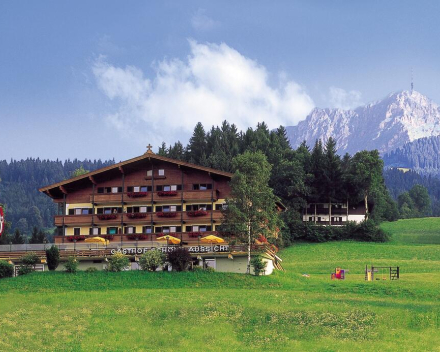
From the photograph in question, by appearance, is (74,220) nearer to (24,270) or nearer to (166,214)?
(166,214)

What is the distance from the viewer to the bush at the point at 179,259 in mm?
54500

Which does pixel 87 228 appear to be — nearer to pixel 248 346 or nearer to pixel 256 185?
pixel 256 185

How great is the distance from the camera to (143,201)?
242ft

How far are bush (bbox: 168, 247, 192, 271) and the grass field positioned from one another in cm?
130

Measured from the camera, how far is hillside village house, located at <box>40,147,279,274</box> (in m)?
72.2

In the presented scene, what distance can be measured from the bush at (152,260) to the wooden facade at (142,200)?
1524 centimetres

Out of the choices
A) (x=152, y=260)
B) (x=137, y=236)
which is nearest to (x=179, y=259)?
(x=152, y=260)

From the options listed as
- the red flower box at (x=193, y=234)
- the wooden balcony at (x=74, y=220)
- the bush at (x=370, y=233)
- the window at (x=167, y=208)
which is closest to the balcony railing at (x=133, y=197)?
the window at (x=167, y=208)

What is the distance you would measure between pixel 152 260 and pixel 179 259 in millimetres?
2427

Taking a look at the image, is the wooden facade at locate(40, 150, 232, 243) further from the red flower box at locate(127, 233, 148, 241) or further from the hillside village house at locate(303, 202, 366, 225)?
the hillside village house at locate(303, 202, 366, 225)

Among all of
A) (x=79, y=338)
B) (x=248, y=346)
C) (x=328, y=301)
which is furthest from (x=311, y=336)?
(x=79, y=338)

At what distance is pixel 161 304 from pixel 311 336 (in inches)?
433

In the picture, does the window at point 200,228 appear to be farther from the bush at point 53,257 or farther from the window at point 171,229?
the bush at point 53,257

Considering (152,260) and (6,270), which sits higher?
(152,260)
